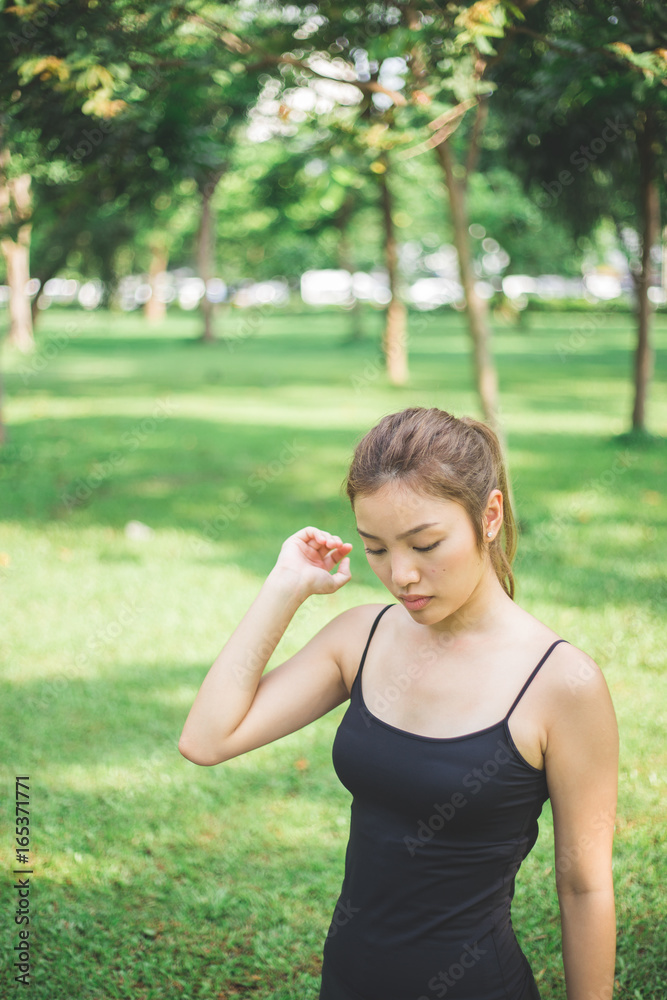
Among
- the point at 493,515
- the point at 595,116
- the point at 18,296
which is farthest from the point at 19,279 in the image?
the point at 493,515

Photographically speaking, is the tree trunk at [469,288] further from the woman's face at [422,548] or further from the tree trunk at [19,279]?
the tree trunk at [19,279]

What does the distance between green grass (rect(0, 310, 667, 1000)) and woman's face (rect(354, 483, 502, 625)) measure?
0.65 meters

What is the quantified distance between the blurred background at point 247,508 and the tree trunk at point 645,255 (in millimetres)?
53

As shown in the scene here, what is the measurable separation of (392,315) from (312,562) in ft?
55.4

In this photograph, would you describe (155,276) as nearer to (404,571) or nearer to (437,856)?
(404,571)

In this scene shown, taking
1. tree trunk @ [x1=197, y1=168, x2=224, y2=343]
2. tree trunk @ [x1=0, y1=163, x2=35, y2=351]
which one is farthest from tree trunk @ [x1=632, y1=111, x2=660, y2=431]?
tree trunk @ [x1=197, y1=168, x2=224, y2=343]

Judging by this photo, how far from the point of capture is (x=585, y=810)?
1.61 meters

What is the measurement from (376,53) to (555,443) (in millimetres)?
8623

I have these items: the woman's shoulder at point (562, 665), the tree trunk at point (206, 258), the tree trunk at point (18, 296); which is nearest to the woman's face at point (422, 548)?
the woman's shoulder at point (562, 665)

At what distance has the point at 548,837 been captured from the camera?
12.3 ft

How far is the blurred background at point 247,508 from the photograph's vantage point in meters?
3.40

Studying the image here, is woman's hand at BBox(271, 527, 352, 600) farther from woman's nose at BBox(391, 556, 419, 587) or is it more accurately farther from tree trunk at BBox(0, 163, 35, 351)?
tree trunk at BBox(0, 163, 35, 351)

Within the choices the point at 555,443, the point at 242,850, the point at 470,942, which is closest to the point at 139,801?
the point at 242,850

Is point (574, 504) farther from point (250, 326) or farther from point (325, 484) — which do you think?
point (250, 326)
